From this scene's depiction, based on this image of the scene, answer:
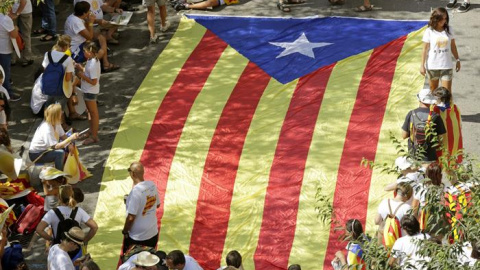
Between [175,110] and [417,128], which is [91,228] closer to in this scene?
[175,110]

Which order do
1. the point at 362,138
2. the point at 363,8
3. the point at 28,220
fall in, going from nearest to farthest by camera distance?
1. the point at 28,220
2. the point at 362,138
3. the point at 363,8

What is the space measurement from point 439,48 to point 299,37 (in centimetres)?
302

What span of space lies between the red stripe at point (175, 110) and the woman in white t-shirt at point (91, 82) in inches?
30.9

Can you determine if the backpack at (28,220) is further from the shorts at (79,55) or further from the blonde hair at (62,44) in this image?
the shorts at (79,55)

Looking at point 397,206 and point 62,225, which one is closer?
point 62,225

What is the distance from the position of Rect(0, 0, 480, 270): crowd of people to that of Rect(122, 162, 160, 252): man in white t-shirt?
0.04 feet

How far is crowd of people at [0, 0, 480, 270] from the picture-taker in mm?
10125

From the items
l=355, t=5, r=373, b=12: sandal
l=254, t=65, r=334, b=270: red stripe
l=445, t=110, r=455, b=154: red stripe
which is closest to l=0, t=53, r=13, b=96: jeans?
l=254, t=65, r=334, b=270: red stripe

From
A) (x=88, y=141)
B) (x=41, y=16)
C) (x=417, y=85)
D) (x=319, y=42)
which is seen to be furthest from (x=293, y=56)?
→ (x=41, y=16)

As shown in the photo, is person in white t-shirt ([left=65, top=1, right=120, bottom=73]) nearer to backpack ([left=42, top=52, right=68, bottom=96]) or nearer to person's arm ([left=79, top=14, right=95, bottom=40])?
person's arm ([left=79, top=14, right=95, bottom=40])

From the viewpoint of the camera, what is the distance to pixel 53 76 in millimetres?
13602

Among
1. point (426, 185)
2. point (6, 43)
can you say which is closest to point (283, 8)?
point (6, 43)

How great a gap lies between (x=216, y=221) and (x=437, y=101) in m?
3.03

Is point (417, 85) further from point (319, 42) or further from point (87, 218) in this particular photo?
point (87, 218)
